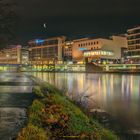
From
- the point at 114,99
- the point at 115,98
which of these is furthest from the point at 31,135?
the point at 115,98

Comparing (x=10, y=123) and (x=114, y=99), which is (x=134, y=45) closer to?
(x=114, y=99)

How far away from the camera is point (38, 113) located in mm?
11234

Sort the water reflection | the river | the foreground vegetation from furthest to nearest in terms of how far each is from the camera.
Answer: the water reflection → the river → the foreground vegetation

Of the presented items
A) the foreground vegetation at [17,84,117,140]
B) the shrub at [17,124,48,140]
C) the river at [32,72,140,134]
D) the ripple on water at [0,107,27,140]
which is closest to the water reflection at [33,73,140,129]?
the river at [32,72,140,134]

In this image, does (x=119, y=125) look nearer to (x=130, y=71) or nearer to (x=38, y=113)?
(x=38, y=113)

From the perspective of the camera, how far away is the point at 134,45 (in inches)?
6821

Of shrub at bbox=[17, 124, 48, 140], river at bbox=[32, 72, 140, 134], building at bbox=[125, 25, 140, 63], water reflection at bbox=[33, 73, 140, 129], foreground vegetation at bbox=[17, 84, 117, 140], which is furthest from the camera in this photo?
building at bbox=[125, 25, 140, 63]

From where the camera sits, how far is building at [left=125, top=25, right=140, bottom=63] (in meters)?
171

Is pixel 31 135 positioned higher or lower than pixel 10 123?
higher

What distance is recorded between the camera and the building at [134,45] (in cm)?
17125

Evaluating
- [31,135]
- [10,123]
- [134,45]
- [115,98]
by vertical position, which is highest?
A: [134,45]

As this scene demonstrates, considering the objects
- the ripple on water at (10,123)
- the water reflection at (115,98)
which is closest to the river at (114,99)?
the water reflection at (115,98)

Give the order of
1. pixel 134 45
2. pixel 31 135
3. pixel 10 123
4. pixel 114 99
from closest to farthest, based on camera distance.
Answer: pixel 31 135
pixel 10 123
pixel 114 99
pixel 134 45

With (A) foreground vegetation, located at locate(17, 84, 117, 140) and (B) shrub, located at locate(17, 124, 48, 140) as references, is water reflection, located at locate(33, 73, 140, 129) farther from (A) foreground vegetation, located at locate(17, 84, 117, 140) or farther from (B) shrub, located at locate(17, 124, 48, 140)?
(B) shrub, located at locate(17, 124, 48, 140)
